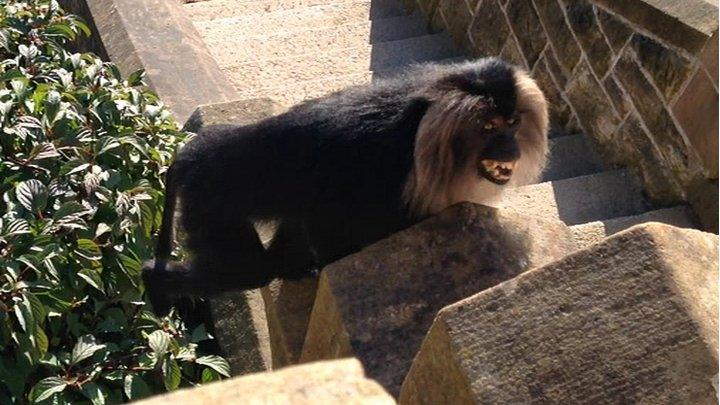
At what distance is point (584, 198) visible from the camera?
6465mm

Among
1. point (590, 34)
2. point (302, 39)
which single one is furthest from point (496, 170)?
point (302, 39)

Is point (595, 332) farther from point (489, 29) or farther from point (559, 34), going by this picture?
point (489, 29)

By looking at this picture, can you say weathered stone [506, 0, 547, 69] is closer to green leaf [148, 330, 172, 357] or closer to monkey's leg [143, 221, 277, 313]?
monkey's leg [143, 221, 277, 313]

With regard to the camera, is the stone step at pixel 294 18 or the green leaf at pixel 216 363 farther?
the stone step at pixel 294 18

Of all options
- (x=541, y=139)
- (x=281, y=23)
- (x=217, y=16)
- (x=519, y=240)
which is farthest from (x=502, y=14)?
(x=519, y=240)

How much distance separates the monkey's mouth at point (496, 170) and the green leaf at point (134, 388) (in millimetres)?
1487

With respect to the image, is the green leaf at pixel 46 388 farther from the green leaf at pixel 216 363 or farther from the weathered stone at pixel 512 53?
the weathered stone at pixel 512 53

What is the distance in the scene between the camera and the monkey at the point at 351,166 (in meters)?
4.49

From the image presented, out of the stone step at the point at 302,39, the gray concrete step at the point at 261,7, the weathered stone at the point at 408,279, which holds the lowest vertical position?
the gray concrete step at the point at 261,7

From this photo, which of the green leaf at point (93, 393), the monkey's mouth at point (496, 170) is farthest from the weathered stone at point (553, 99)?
the green leaf at point (93, 393)

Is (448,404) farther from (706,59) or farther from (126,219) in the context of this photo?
(706,59)

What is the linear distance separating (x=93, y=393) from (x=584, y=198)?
9.82ft

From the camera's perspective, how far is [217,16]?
918 centimetres

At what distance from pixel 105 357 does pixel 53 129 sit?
1.04m
